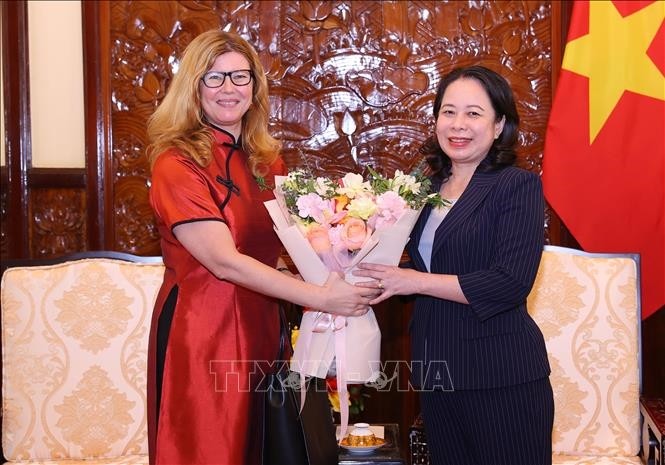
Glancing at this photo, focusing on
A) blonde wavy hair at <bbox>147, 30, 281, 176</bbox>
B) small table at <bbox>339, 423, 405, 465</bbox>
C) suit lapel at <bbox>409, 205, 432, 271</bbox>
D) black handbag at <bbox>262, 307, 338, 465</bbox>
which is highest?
blonde wavy hair at <bbox>147, 30, 281, 176</bbox>

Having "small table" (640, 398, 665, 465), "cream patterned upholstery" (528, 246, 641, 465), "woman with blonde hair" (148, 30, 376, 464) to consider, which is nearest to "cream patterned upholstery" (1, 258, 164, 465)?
"woman with blonde hair" (148, 30, 376, 464)

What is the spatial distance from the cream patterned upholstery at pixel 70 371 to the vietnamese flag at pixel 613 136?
1648 millimetres

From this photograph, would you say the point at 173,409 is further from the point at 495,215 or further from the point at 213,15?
the point at 213,15

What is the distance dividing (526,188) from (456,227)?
0.64 ft

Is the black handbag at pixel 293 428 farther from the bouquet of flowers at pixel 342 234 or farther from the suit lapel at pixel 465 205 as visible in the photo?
the suit lapel at pixel 465 205

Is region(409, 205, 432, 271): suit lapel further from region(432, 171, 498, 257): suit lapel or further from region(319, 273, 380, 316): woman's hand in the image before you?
region(319, 273, 380, 316): woman's hand

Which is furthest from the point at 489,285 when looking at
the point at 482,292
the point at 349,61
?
the point at 349,61

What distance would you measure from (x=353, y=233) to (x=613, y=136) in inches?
62.2

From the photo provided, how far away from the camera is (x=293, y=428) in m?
2.04

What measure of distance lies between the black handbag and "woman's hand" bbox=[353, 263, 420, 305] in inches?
11.8

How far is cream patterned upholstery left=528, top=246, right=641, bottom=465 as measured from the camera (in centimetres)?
270

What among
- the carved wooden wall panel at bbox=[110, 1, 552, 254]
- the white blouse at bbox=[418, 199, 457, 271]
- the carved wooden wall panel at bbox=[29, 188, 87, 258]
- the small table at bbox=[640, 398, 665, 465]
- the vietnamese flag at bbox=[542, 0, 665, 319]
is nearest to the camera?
the white blouse at bbox=[418, 199, 457, 271]

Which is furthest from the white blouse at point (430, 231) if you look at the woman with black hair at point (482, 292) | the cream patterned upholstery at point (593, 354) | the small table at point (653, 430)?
the small table at point (653, 430)

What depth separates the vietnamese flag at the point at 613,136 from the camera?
3.06 metres
